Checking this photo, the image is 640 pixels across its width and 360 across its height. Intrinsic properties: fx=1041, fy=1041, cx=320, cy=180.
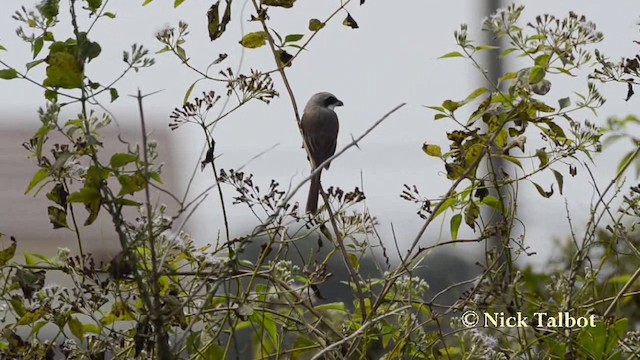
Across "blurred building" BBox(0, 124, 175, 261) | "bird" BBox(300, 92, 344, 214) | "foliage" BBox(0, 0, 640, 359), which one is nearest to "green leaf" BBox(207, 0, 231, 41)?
"foliage" BBox(0, 0, 640, 359)

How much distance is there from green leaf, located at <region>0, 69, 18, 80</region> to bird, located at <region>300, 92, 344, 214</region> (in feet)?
2.55

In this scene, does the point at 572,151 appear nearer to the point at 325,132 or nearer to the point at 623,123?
the point at 623,123

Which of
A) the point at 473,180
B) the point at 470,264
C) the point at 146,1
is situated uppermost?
the point at 146,1

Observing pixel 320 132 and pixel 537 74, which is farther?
pixel 320 132

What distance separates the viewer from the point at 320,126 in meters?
2.57

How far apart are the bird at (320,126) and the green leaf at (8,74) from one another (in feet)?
2.55

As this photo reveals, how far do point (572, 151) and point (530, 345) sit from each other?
337 mm

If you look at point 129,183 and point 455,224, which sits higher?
point 129,183

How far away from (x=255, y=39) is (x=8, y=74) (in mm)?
449

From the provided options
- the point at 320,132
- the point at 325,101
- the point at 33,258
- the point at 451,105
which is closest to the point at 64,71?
the point at 33,258

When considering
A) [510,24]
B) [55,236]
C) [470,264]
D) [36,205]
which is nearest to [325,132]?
[510,24]

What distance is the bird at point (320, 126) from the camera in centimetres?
240

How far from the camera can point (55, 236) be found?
4805 millimetres

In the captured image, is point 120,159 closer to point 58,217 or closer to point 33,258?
point 58,217
